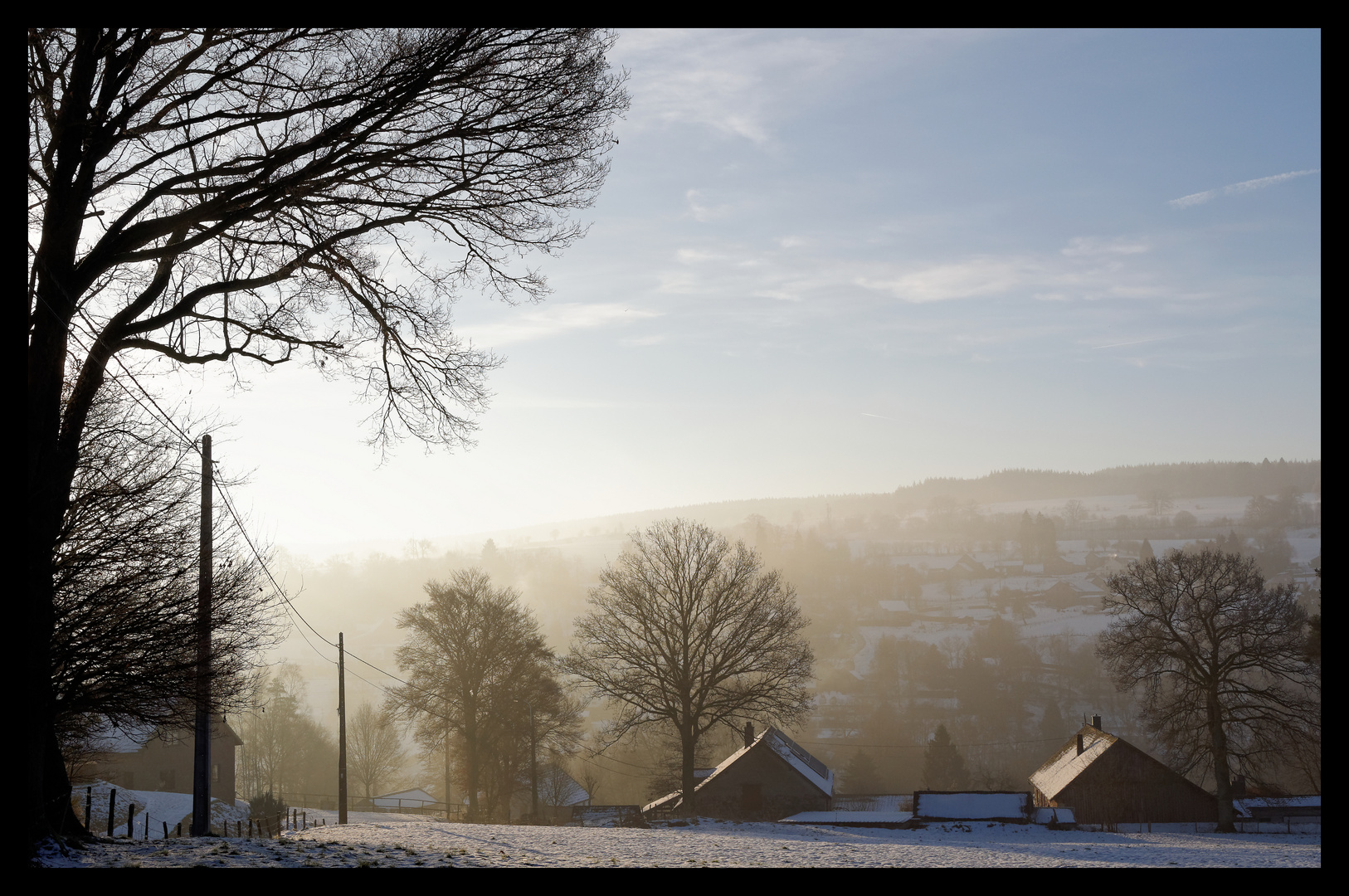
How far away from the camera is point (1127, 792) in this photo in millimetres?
34750

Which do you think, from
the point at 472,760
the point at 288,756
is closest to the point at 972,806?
the point at 472,760

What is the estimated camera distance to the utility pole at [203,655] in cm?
1176

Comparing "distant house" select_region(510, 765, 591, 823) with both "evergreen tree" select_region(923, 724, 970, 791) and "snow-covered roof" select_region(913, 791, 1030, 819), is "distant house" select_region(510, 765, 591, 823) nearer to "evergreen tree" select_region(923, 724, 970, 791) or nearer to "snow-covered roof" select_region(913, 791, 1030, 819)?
"snow-covered roof" select_region(913, 791, 1030, 819)

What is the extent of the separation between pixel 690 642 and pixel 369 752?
170 ft

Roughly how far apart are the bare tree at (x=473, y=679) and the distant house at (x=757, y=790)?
7251 millimetres

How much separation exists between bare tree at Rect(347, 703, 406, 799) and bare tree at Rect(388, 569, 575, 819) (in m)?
34.5

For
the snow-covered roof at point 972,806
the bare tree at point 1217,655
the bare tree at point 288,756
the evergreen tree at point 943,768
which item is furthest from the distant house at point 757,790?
the bare tree at point 288,756

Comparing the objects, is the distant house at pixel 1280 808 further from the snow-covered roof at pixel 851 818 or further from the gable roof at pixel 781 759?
the gable roof at pixel 781 759

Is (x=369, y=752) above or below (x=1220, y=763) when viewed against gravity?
below

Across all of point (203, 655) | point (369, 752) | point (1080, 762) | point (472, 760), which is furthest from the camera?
point (369, 752)

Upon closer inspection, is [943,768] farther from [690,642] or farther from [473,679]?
[473,679]

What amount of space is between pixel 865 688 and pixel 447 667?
76537 mm

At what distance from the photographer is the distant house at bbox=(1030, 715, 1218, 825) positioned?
111 feet

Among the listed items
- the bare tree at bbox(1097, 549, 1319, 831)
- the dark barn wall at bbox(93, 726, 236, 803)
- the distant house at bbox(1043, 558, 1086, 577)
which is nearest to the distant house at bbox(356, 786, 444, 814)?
the dark barn wall at bbox(93, 726, 236, 803)
